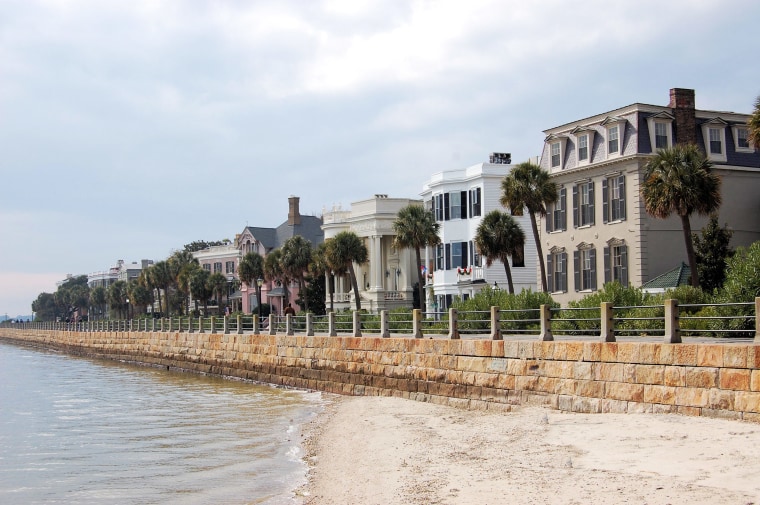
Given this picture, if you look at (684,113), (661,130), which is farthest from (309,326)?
(684,113)

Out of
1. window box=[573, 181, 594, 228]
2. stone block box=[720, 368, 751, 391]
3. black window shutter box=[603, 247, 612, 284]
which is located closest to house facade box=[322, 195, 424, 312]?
window box=[573, 181, 594, 228]

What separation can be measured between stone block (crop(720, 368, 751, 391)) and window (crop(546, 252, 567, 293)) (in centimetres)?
2734

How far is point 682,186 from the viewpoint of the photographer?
30.0m

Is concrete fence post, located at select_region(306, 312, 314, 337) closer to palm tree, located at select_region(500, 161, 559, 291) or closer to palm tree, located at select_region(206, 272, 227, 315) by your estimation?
palm tree, located at select_region(500, 161, 559, 291)

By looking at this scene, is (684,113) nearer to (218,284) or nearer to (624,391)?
(624,391)

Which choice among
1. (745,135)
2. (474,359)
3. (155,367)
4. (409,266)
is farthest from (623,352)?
(409,266)

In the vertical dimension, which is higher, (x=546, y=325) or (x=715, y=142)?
(x=715, y=142)

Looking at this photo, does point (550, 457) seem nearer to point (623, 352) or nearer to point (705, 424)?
point (705, 424)

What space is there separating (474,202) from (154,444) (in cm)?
3448

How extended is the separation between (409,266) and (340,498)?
53.5m

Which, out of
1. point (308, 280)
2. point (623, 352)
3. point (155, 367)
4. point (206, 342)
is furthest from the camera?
point (308, 280)

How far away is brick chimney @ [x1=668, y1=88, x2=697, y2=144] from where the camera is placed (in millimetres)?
39781

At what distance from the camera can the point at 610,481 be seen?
38.2 feet

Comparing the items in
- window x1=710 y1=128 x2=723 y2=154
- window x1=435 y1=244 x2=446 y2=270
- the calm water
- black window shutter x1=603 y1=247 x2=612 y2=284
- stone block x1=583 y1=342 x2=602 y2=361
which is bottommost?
the calm water
